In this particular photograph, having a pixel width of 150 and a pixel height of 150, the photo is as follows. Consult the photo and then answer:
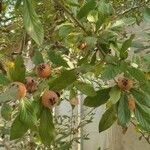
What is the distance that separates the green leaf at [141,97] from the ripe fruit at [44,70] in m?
0.25

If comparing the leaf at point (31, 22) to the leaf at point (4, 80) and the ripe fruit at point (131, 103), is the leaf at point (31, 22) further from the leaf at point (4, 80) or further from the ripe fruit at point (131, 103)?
the ripe fruit at point (131, 103)

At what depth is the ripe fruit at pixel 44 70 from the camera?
1.26 meters

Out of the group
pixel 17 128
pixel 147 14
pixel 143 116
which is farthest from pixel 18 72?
pixel 147 14

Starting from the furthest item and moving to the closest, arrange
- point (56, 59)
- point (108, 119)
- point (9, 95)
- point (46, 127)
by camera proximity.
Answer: point (108, 119) < point (56, 59) < point (46, 127) < point (9, 95)

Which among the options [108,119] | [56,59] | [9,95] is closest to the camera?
[9,95]

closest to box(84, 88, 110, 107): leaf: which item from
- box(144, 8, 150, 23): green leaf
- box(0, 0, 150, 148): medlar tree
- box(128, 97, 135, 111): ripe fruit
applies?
box(0, 0, 150, 148): medlar tree

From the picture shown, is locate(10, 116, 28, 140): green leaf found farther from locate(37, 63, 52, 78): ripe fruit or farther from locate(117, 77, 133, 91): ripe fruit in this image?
locate(117, 77, 133, 91): ripe fruit

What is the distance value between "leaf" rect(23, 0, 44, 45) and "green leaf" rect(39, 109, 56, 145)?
199 millimetres

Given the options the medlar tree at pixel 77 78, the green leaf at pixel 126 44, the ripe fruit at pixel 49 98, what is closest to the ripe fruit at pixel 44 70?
the medlar tree at pixel 77 78

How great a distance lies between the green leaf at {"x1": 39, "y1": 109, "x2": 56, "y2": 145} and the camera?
120 centimetres

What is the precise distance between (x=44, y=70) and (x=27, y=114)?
0.62 feet

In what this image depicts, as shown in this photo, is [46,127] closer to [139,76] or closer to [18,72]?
[18,72]

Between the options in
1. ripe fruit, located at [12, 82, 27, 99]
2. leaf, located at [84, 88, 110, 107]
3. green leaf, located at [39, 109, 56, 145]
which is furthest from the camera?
leaf, located at [84, 88, 110, 107]

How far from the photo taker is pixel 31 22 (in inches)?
45.7
